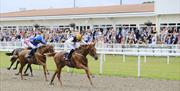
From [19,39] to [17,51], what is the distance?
1342 centimetres

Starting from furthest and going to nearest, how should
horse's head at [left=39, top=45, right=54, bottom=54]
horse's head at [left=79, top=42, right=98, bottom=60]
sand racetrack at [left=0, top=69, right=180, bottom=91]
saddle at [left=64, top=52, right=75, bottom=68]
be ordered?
horse's head at [left=39, top=45, right=54, bottom=54]
saddle at [left=64, top=52, right=75, bottom=68]
horse's head at [left=79, top=42, right=98, bottom=60]
sand racetrack at [left=0, top=69, right=180, bottom=91]

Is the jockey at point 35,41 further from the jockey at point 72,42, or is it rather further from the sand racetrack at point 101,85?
the jockey at point 72,42

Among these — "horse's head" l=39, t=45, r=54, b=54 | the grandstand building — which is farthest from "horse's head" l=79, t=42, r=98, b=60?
the grandstand building

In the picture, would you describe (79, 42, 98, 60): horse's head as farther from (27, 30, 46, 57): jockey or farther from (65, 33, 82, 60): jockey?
(27, 30, 46, 57): jockey

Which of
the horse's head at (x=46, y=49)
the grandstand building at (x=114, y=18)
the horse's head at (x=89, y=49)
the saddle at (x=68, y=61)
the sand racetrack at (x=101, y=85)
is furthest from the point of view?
the grandstand building at (x=114, y=18)

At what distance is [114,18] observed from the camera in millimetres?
37000

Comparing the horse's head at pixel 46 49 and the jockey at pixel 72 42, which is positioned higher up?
the jockey at pixel 72 42

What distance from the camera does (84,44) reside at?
44.3 feet

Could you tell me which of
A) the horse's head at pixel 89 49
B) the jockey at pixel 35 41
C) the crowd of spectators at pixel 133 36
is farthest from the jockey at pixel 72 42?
the crowd of spectators at pixel 133 36

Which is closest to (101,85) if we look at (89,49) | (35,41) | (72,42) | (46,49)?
(89,49)

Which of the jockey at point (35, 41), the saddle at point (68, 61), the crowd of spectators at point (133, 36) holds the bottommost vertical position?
the crowd of spectators at point (133, 36)

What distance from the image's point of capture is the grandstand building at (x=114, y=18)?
105 ft

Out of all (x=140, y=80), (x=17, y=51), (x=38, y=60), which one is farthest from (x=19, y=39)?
(x=140, y=80)

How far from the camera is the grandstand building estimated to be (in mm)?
31891
